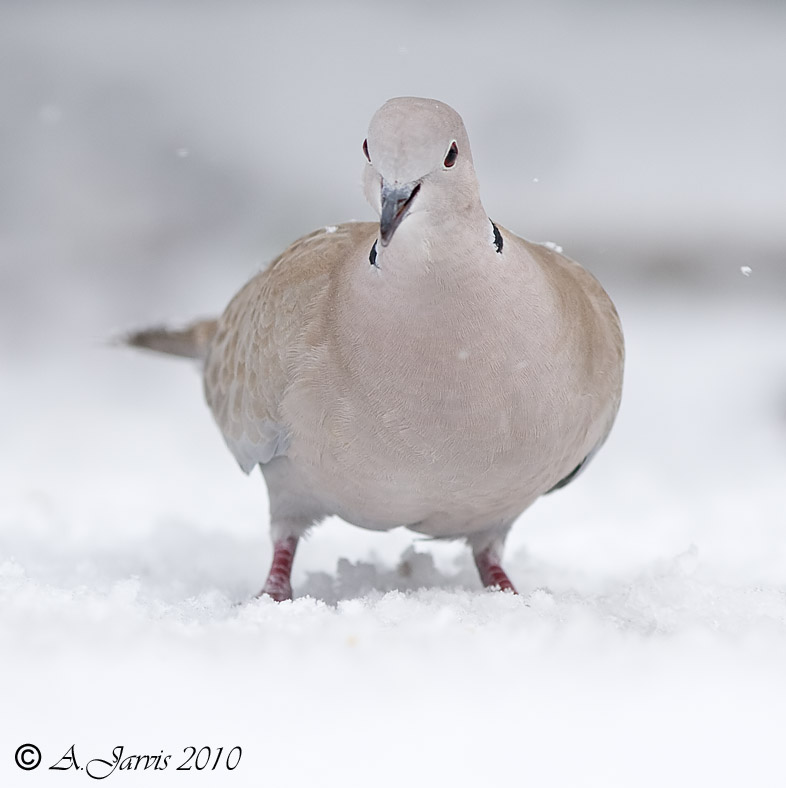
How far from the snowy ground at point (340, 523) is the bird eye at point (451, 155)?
0.78m

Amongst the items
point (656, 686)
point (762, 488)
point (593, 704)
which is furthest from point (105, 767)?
point (762, 488)

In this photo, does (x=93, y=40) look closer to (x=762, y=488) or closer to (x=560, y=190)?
(x=560, y=190)

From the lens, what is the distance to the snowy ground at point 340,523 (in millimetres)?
1575

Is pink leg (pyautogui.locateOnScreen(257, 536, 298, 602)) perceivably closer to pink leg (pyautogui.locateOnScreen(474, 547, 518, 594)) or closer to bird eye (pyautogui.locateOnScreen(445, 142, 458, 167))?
pink leg (pyautogui.locateOnScreen(474, 547, 518, 594))

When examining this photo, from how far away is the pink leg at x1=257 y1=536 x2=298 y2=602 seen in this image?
2.56 metres

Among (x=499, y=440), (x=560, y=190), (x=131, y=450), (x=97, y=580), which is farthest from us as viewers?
(x=560, y=190)

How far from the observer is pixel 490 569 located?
2689mm

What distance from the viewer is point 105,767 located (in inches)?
60.4

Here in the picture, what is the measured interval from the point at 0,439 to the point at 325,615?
3307 millimetres

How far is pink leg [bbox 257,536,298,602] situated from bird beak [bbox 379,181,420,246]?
1081 millimetres

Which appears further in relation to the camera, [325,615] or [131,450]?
[131,450]
